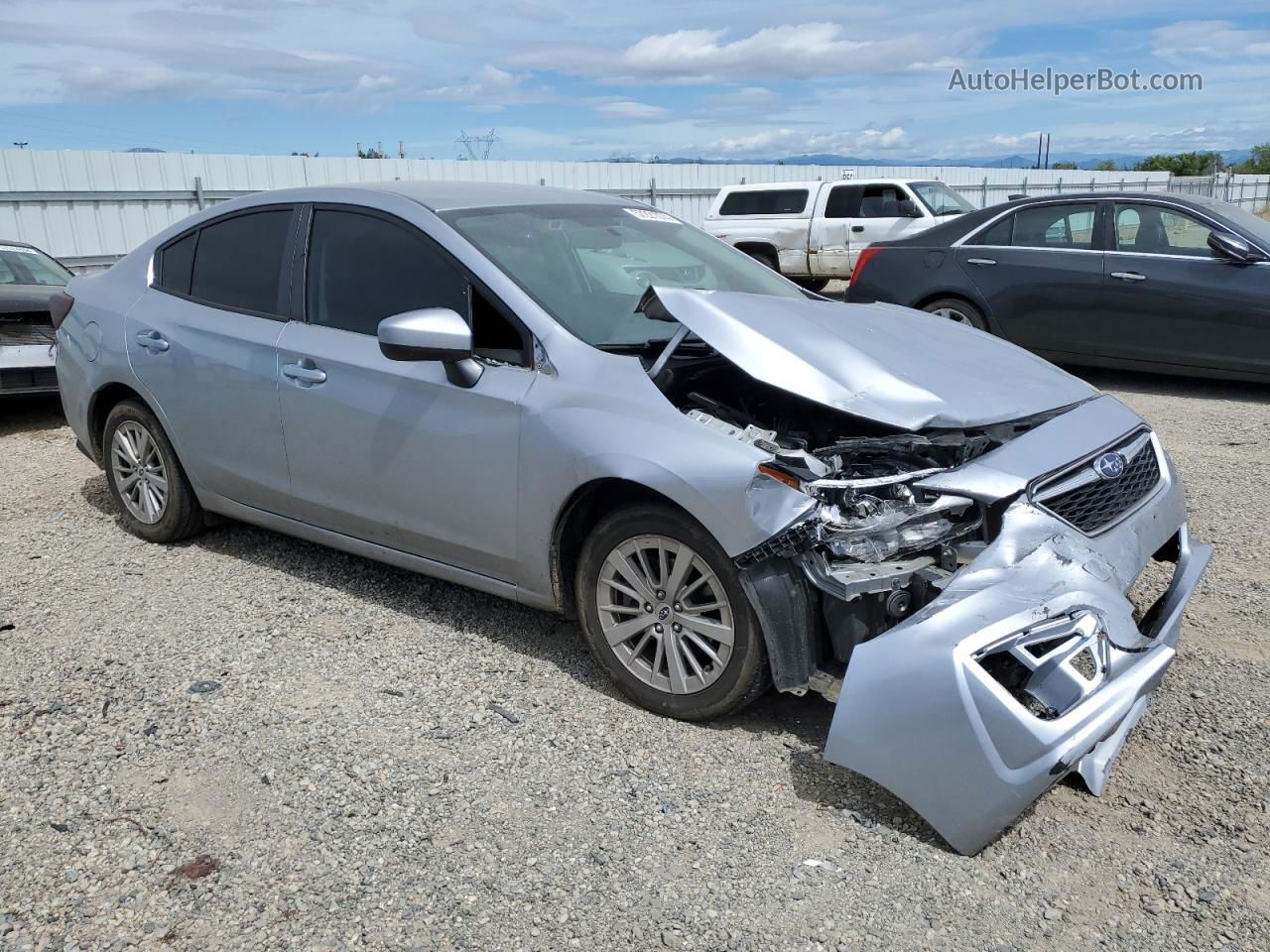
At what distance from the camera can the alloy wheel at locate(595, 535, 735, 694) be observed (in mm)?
3426

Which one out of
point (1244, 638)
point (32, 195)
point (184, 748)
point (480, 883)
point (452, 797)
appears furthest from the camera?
point (32, 195)

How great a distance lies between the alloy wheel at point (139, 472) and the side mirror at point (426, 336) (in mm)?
2151

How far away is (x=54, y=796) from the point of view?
3281mm

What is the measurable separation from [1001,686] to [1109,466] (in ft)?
3.61

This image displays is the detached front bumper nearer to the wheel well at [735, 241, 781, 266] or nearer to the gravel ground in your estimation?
the gravel ground

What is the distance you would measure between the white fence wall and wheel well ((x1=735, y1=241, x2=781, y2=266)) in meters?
3.60

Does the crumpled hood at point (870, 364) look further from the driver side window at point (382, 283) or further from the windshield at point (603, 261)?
the driver side window at point (382, 283)

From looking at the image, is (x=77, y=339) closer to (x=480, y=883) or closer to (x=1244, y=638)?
(x=480, y=883)

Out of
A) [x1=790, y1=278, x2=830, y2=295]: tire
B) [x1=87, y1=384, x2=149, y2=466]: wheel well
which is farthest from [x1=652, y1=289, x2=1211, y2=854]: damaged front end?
[x1=790, y1=278, x2=830, y2=295]: tire

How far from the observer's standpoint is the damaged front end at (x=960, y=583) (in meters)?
2.82

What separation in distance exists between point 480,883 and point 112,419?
12.2 ft

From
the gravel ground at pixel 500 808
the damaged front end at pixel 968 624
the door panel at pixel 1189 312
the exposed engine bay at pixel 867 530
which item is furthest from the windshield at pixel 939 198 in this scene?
the exposed engine bay at pixel 867 530

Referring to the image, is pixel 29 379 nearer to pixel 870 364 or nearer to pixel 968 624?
pixel 870 364

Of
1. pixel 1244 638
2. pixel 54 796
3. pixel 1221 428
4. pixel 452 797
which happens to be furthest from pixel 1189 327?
pixel 54 796
